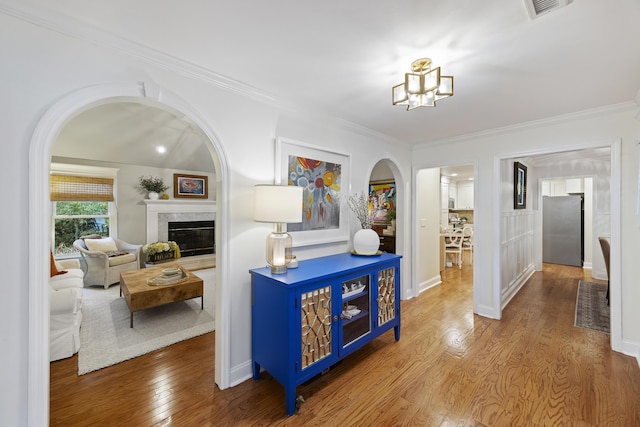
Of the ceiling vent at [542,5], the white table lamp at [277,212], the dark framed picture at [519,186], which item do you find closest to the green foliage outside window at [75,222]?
the white table lamp at [277,212]

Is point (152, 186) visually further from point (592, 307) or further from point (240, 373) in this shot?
point (592, 307)

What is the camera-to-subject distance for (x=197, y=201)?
22.0ft

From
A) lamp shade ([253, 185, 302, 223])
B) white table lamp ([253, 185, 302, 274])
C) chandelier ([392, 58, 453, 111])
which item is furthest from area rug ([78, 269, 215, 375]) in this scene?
chandelier ([392, 58, 453, 111])

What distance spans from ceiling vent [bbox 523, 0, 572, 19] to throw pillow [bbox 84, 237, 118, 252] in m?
6.46

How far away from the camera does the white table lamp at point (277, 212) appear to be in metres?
2.07

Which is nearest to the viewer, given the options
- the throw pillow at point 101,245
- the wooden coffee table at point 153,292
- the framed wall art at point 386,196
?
the wooden coffee table at point 153,292

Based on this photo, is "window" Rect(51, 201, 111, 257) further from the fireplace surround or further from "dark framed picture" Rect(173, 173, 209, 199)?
"dark framed picture" Rect(173, 173, 209, 199)

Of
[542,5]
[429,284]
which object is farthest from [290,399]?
[429,284]

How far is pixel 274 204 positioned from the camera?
2072mm

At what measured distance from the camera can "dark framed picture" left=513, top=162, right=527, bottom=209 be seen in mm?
4391

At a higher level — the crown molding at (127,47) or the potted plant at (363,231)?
the crown molding at (127,47)

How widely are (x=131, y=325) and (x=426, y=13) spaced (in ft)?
13.0

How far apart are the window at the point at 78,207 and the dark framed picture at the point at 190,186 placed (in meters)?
1.23

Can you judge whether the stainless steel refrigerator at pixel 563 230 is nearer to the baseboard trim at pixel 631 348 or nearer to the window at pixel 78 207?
the baseboard trim at pixel 631 348
